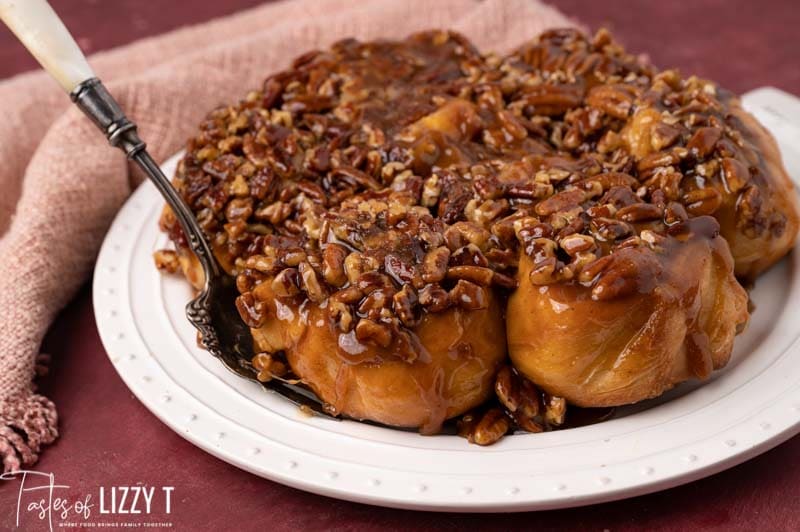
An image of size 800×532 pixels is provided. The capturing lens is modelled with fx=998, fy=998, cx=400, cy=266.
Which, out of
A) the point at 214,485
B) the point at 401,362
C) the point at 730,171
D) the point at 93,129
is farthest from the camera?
the point at 93,129

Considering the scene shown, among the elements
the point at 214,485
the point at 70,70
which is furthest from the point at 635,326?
the point at 70,70

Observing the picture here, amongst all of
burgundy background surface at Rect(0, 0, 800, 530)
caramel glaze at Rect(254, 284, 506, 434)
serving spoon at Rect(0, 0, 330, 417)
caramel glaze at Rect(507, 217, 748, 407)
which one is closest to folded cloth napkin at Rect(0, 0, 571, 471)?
burgundy background surface at Rect(0, 0, 800, 530)

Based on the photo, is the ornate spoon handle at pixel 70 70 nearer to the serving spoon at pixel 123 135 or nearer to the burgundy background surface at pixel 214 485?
the serving spoon at pixel 123 135

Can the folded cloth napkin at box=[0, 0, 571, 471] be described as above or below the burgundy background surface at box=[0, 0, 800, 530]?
below

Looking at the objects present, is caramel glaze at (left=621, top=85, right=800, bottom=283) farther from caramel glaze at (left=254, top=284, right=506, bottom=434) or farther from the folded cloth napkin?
the folded cloth napkin

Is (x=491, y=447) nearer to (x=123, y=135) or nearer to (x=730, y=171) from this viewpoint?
(x=730, y=171)

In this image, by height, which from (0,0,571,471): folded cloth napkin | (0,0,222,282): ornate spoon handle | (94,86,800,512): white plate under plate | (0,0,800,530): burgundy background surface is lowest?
(0,0,571,471): folded cloth napkin
